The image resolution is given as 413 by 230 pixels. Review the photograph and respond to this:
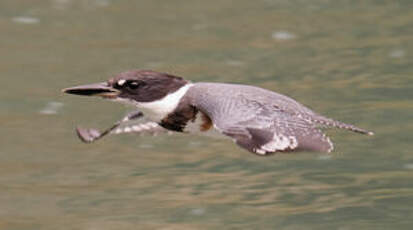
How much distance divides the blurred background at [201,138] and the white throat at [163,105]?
1216 mm

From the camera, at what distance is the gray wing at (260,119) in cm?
746

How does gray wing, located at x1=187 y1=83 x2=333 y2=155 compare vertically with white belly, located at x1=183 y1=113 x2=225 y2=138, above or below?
above

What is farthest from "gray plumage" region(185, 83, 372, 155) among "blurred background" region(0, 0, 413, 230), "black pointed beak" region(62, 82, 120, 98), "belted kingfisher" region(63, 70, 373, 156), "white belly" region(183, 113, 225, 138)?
"blurred background" region(0, 0, 413, 230)

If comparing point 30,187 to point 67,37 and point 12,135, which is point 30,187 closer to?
point 12,135

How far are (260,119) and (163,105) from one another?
46.4 inches

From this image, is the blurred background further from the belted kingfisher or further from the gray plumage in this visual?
the gray plumage

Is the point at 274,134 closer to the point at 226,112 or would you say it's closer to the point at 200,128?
the point at 226,112

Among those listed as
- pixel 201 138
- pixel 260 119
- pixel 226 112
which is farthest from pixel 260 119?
pixel 201 138

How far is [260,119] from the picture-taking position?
7883 millimetres

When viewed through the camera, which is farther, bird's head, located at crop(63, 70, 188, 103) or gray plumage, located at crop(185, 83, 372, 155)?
bird's head, located at crop(63, 70, 188, 103)

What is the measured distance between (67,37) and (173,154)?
4.03 metres

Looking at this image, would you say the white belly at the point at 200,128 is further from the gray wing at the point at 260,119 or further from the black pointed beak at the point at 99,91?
the black pointed beak at the point at 99,91

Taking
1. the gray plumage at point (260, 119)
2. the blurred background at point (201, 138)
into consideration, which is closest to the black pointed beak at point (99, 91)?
the gray plumage at point (260, 119)

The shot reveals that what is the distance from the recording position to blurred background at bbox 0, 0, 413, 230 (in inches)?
401
